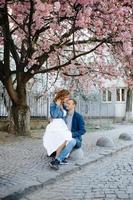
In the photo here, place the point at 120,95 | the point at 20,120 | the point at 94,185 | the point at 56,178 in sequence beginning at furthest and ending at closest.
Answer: the point at 120,95 → the point at 20,120 → the point at 56,178 → the point at 94,185

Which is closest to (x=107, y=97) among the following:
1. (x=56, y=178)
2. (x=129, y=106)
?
(x=129, y=106)

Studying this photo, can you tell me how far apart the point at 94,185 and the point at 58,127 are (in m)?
2.43

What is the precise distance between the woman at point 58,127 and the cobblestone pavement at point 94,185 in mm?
842

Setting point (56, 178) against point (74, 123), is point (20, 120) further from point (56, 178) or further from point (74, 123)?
point (56, 178)

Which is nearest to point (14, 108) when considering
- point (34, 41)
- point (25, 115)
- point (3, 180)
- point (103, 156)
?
point (25, 115)

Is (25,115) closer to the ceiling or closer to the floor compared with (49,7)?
closer to the floor

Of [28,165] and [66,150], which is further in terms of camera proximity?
[66,150]

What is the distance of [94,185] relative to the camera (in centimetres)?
934

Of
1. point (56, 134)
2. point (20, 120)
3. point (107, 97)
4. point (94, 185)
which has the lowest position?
point (94, 185)

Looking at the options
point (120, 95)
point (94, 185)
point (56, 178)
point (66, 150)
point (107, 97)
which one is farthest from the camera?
point (120, 95)

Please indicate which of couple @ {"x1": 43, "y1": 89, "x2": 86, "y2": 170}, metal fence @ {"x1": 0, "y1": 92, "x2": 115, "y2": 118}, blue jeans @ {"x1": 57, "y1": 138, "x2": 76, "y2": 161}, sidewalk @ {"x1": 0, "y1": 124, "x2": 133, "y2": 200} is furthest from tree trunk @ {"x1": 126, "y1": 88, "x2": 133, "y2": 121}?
blue jeans @ {"x1": 57, "y1": 138, "x2": 76, "y2": 161}

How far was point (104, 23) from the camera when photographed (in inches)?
625

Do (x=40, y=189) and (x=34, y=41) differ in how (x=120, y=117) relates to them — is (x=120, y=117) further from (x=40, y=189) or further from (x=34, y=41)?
(x=40, y=189)

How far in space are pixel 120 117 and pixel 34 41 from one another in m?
20.1
